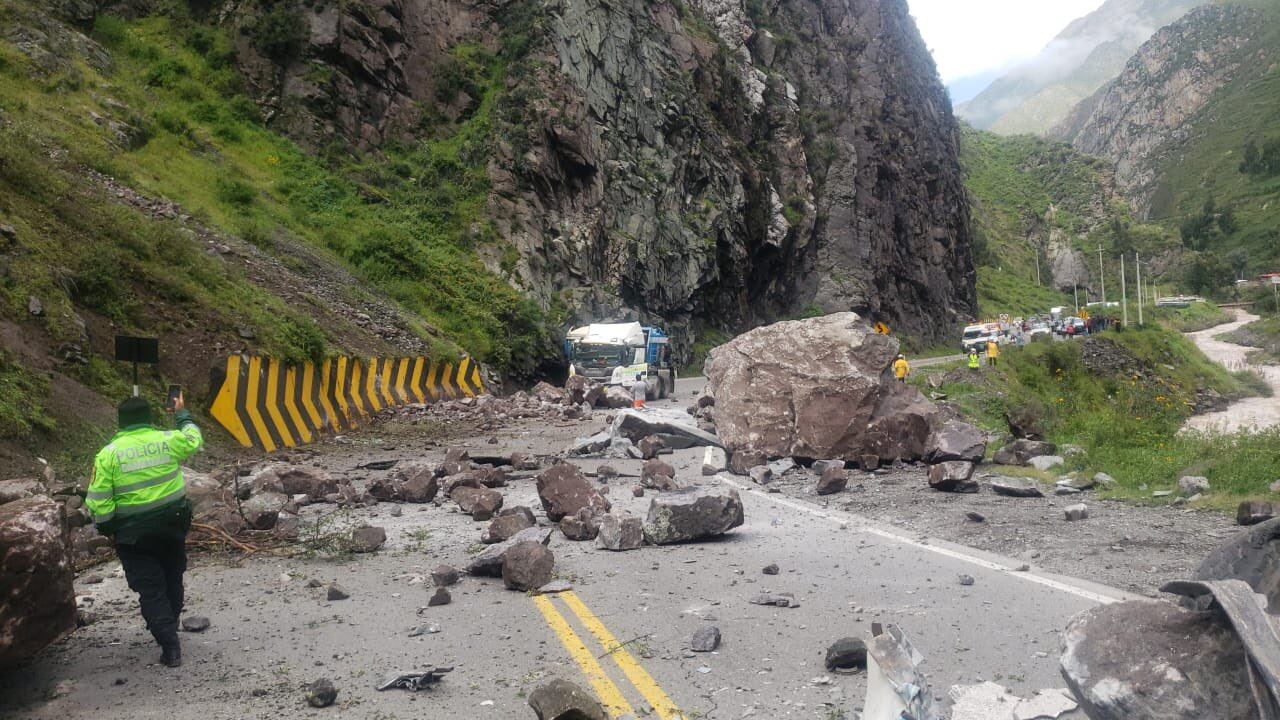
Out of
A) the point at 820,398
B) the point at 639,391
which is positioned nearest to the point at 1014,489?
the point at 820,398

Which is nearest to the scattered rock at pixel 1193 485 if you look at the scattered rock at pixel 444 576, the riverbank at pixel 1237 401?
the riverbank at pixel 1237 401

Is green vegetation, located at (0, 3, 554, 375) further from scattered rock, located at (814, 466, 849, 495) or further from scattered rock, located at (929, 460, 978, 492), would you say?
scattered rock, located at (929, 460, 978, 492)

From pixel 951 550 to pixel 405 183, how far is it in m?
29.7

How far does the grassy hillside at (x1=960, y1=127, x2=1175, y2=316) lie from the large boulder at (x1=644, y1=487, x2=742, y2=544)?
3478 inches

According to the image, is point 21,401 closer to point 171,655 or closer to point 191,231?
point 171,655

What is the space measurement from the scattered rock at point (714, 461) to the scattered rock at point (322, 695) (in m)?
7.98

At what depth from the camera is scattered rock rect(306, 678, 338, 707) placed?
396cm

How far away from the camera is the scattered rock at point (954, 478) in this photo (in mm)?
9516

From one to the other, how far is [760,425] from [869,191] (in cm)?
5232

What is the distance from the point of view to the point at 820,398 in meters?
11.9

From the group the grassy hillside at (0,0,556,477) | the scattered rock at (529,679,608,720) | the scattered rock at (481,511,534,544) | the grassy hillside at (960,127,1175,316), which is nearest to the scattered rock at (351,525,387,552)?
the scattered rock at (481,511,534,544)

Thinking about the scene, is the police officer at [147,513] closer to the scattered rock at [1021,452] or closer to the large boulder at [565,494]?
the large boulder at [565,494]

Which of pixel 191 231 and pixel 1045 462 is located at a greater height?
pixel 191 231

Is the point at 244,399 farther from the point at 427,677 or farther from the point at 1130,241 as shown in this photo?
the point at 1130,241
